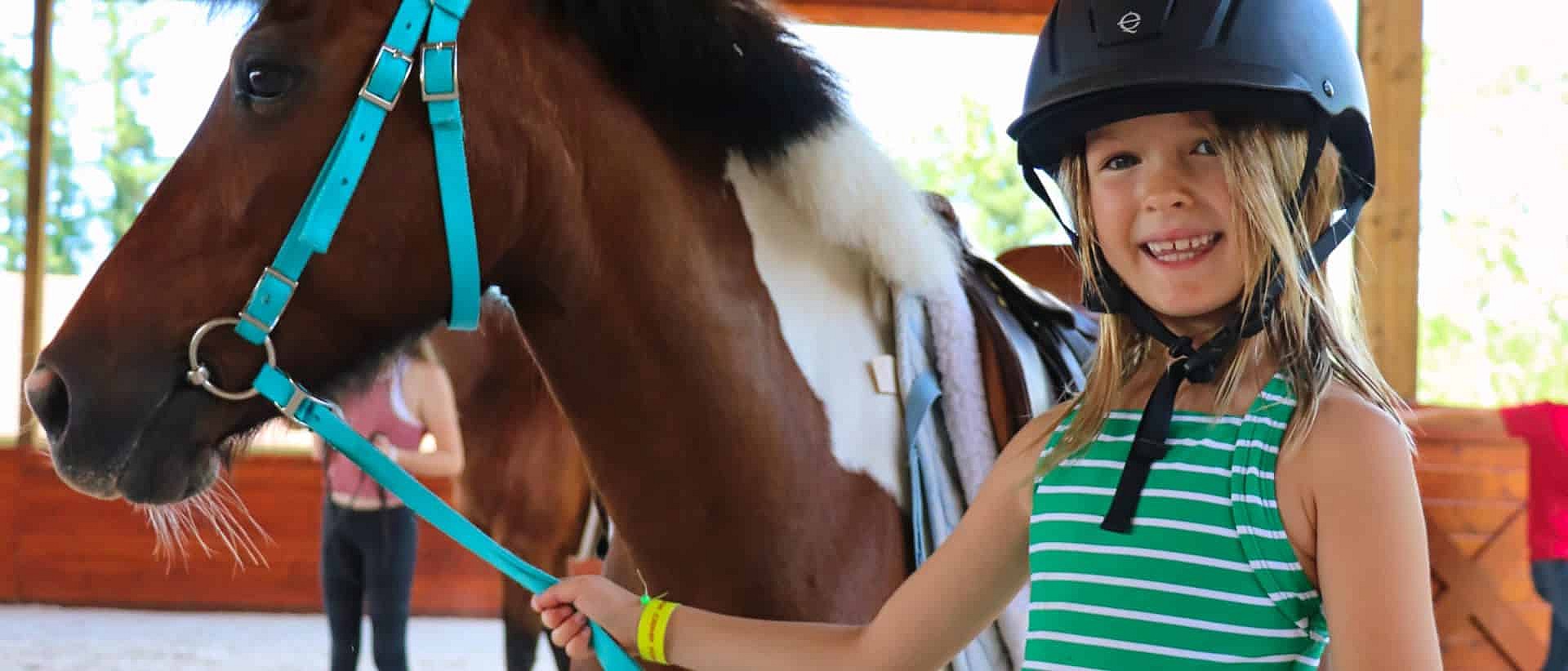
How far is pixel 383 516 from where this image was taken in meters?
3.43

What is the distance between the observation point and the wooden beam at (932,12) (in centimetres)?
548

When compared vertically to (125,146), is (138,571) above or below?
below

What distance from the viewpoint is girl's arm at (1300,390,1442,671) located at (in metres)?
0.76

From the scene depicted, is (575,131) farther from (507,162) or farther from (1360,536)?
(1360,536)

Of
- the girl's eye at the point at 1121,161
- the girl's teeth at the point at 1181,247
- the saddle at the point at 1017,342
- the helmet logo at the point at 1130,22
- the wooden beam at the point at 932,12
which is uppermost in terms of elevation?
the wooden beam at the point at 932,12

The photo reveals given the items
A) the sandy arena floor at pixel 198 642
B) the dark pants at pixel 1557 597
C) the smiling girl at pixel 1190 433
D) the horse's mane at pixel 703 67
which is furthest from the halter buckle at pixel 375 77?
the sandy arena floor at pixel 198 642

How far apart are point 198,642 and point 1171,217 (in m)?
4.84

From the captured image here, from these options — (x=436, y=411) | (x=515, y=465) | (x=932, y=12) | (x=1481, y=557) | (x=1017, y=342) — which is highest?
(x=932, y=12)

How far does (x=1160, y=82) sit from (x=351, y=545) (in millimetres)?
2994

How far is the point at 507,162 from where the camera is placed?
46.6 inches

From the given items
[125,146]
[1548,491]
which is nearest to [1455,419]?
[1548,491]

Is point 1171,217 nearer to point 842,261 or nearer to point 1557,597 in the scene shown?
point 842,261

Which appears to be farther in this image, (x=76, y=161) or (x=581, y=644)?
(x=76, y=161)

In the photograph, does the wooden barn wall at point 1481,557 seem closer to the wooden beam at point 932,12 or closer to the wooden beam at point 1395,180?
the wooden beam at point 1395,180
